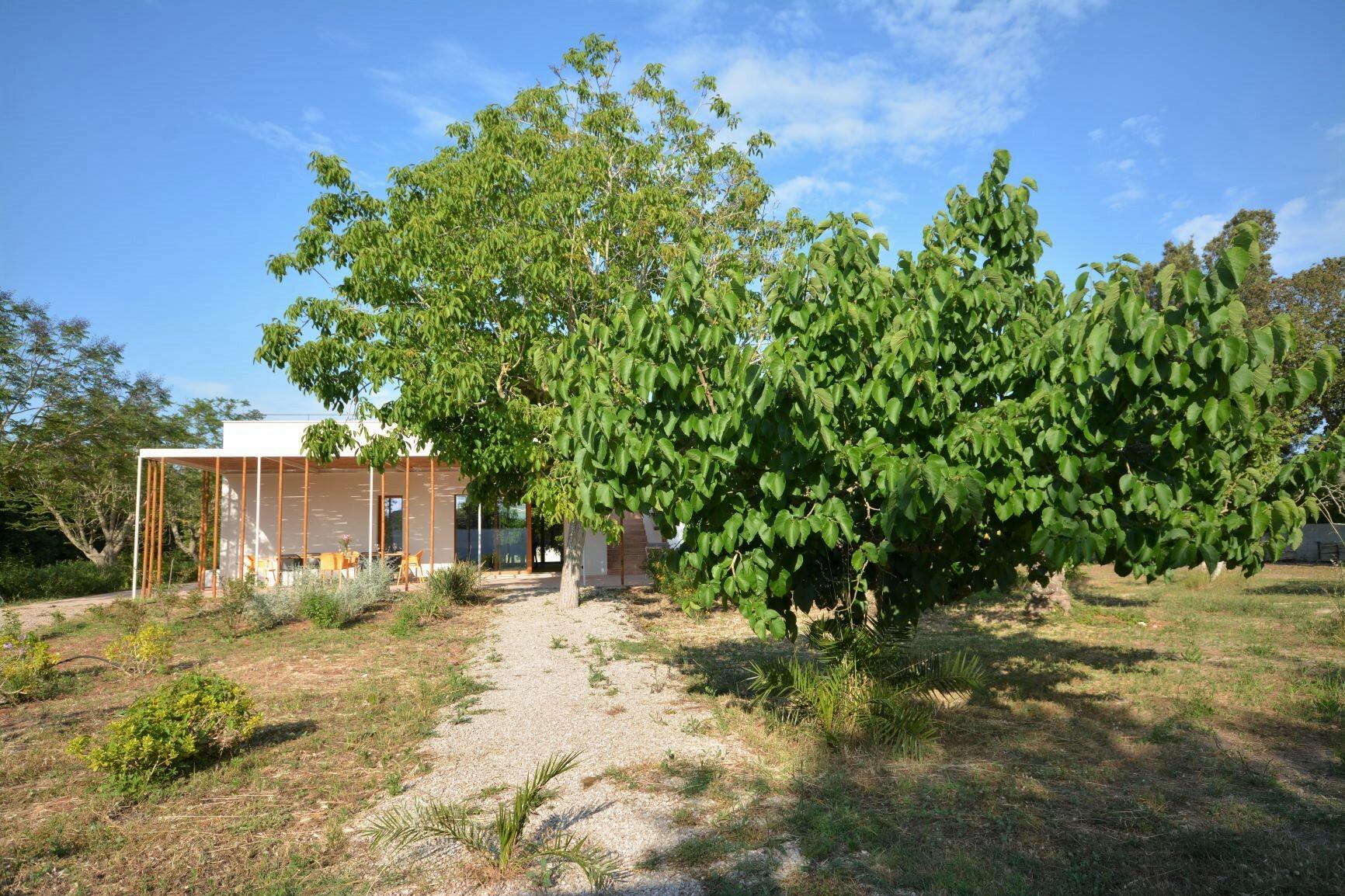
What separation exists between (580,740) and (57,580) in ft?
59.9

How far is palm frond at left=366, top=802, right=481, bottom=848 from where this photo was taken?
3566 mm

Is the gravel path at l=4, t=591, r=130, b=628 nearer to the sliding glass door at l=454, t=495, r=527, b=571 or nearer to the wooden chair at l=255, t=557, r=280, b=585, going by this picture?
the wooden chair at l=255, t=557, r=280, b=585

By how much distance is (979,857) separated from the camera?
3359mm

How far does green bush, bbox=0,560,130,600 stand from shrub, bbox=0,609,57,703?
11.7 m

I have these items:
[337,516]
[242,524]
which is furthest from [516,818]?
[337,516]

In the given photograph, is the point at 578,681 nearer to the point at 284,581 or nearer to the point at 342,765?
the point at 342,765

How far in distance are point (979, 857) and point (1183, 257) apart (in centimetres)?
2758

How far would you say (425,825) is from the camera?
3.75 metres

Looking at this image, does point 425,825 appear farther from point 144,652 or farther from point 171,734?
point 144,652

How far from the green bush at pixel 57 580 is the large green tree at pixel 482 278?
37.5 feet

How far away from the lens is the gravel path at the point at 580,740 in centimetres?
373

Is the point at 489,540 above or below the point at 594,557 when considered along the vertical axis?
above

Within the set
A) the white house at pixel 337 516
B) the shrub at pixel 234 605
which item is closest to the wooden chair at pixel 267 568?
the white house at pixel 337 516

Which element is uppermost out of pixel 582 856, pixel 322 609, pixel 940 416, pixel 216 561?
pixel 940 416
